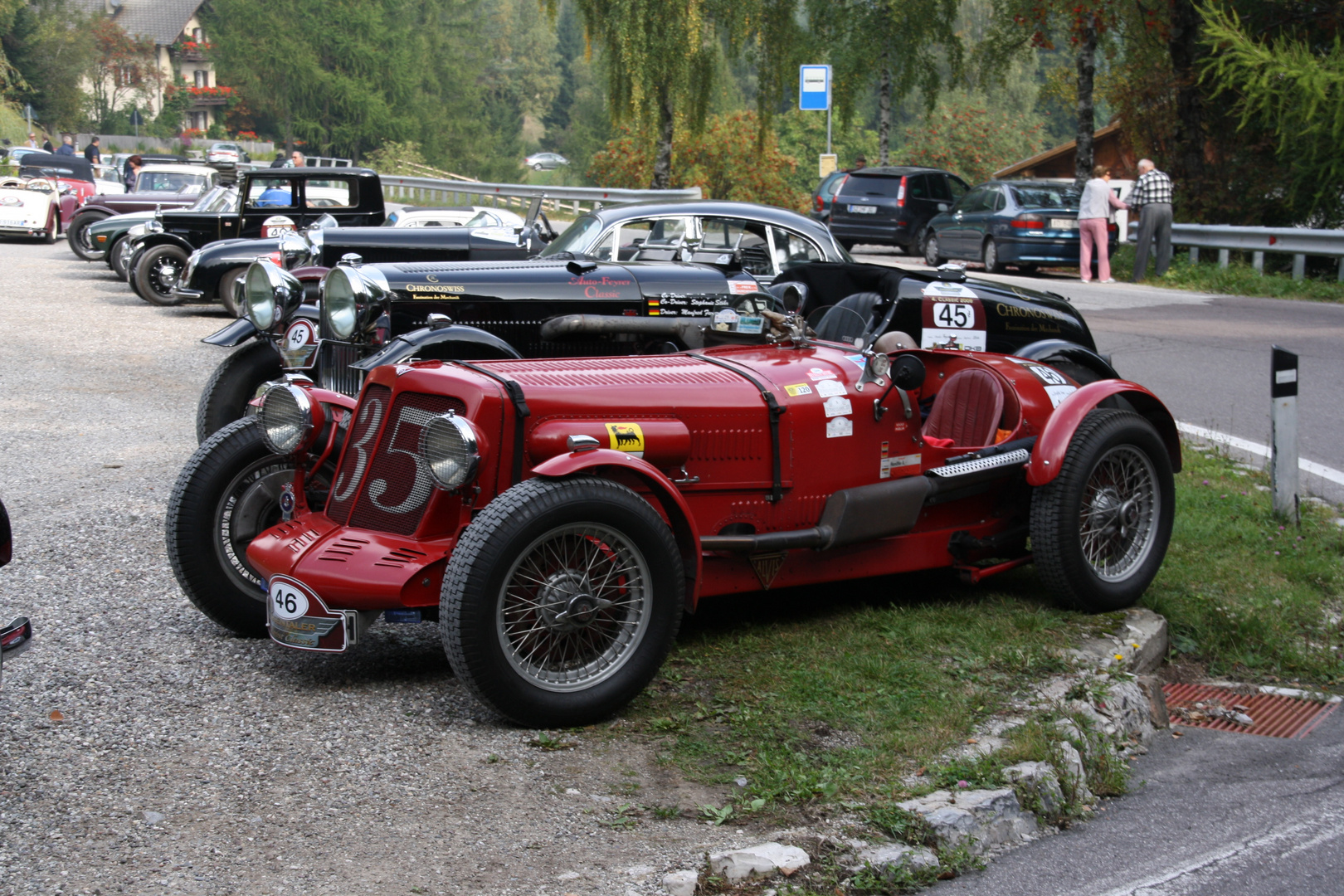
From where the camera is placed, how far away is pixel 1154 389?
10844 millimetres

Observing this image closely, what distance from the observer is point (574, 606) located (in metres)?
4.21

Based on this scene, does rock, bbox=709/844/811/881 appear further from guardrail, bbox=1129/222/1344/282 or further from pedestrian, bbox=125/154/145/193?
pedestrian, bbox=125/154/145/193

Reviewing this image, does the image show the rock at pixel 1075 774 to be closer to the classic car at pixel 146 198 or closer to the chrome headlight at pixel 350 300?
the chrome headlight at pixel 350 300

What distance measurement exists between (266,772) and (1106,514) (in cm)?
365

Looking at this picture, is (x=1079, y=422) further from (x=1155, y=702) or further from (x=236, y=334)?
(x=236, y=334)

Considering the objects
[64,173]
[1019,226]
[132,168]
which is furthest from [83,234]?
[1019,226]

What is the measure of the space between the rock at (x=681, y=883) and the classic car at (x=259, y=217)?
12.8 metres

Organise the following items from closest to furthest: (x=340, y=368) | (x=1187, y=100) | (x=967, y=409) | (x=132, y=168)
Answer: (x=967, y=409), (x=340, y=368), (x=1187, y=100), (x=132, y=168)

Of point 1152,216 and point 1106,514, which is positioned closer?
point 1106,514

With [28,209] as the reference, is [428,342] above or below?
below

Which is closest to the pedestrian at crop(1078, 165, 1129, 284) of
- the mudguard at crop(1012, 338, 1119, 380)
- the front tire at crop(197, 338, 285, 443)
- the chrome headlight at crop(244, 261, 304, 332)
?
the mudguard at crop(1012, 338, 1119, 380)

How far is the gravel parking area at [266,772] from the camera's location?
3232 millimetres

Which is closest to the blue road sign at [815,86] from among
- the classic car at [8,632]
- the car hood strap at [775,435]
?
the car hood strap at [775,435]

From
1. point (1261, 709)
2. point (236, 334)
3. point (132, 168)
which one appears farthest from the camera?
point (132, 168)
